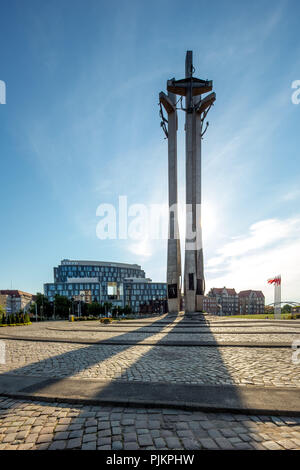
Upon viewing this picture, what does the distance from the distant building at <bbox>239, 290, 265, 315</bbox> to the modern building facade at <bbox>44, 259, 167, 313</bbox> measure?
46.1 meters

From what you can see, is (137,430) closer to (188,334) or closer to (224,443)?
(224,443)

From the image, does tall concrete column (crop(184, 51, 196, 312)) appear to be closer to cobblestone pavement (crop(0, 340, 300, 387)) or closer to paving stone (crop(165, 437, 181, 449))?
cobblestone pavement (crop(0, 340, 300, 387))

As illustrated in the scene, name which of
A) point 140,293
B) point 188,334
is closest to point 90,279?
point 140,293

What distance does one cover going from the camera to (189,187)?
45.1m

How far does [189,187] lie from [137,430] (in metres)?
43.1

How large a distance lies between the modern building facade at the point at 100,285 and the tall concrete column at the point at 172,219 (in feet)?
267

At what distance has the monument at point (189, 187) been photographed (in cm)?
4236

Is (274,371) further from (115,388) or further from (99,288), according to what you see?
(99,288)

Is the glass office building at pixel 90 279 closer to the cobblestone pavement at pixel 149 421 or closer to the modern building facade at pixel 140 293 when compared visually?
the modern building facade at pixel 140 293

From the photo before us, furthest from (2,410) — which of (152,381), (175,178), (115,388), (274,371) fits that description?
(175,178)

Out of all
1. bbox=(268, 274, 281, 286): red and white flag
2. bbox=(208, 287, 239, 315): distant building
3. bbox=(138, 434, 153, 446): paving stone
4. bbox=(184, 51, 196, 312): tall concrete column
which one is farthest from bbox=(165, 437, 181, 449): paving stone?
bbox=(208, 287, 239, 315): distant building

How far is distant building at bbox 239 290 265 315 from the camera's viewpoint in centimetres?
14288

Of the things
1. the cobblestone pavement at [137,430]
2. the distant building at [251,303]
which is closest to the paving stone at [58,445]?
the cobblestone pavement at [137,430]
